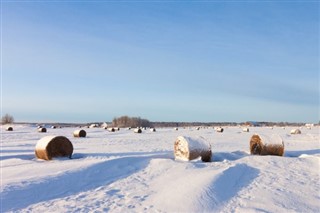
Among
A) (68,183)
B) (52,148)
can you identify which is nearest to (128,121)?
(52,148)

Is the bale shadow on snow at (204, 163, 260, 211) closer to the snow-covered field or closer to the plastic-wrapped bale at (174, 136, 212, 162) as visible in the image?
the snow-covered field

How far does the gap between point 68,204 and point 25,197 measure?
951mm

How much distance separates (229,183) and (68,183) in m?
3.30

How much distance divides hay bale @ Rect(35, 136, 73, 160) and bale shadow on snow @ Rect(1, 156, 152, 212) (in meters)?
3.45

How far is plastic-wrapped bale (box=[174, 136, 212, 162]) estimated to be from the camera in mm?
11602

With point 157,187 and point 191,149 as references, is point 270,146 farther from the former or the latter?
point 157,187

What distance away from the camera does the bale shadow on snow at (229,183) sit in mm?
6738

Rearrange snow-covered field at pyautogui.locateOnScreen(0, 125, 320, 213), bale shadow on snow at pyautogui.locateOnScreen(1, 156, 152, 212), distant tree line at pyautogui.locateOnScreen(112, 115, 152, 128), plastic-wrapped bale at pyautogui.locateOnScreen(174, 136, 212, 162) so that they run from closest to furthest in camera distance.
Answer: snow-covered field at pyautogui.locateOnScreen(0, 125, 320, 213) → bale shadow on snow at pyautogui.locateOnScreen(1, 156, 152, 212) → plastic-wrapped bale at pyautogui.locateOnScreen(174, 136, 212, 162) → distant tree line at pyautogui.locateOnScreen(112, 115, 152, 128)

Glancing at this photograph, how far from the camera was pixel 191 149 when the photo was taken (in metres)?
11.6

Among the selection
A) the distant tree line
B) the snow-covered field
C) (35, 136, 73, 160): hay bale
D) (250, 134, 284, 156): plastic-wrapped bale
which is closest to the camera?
the snow-covered field

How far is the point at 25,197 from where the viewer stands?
270 inches

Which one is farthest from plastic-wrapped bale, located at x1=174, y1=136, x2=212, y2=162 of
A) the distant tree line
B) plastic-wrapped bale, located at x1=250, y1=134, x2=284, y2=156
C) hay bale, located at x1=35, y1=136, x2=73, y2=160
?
the distant tree line

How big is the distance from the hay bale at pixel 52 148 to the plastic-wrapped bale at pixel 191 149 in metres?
3.86

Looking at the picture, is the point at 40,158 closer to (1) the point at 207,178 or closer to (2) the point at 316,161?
(1) the point at 207,178
